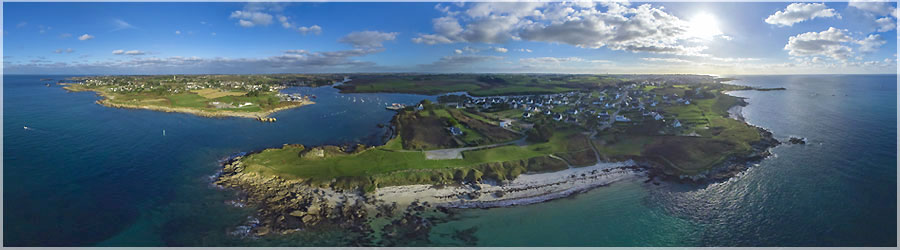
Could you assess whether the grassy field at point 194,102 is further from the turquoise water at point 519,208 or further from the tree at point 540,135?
the tree at point 540,135

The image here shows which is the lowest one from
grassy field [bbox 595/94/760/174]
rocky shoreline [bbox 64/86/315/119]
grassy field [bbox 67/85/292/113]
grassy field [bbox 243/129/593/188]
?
grassy field [bbox 243/129/593/188]

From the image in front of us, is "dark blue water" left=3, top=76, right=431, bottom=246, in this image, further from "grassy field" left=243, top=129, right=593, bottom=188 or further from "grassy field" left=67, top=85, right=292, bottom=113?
"grassy field" left=67, top=85, right=292, bottom=113

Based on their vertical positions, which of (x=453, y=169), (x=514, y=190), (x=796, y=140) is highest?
(x=796, y=140)

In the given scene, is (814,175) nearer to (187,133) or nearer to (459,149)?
(459,149)

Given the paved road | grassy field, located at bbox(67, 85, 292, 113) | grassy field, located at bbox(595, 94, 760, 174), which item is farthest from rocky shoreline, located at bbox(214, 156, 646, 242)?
grassy field, located at bbox(67, 85, 292, 113)

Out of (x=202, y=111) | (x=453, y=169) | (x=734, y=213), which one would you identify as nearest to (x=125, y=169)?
(x=453, y=169)

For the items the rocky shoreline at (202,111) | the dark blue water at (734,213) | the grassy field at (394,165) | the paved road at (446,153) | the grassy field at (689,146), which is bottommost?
the dark blue water at (734,213)

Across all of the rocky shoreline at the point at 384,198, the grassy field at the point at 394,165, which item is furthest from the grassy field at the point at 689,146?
the grassy field at the point at 394,165

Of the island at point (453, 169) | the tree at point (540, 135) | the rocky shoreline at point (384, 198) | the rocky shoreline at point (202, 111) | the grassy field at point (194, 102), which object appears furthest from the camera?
the grassy field at point (194, 102)

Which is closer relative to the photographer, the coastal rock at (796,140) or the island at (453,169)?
the island at (453,169)

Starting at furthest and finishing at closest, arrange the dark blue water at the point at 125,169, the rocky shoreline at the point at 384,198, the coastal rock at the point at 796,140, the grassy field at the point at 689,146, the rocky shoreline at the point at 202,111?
the rocky shoreline at the point at 202,111 < the coastal rock at the point at 796,140 < the grassy field at the point at 689,146 < the rocky shoreline at the point at 384,198 < the dark blue water at the point at 125,169

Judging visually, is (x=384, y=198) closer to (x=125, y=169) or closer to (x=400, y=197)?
(x=400, y=197)

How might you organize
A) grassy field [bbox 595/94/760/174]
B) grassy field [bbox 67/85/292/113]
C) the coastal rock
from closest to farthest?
grassy field [bbox 595/94/760/174]
the coastal rock
grassy field [bbox 67/85/292/113]
